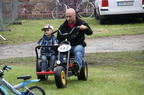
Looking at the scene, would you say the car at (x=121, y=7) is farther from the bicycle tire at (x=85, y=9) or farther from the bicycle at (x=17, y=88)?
the bicycle at (x=17, y=88)

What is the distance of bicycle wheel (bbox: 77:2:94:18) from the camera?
25422 mm

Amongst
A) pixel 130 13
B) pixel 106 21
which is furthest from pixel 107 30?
pixel 106 21

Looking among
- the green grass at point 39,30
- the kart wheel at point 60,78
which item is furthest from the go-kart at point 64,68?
the green grass at point 39,30

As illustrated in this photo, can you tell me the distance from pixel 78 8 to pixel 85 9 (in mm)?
340

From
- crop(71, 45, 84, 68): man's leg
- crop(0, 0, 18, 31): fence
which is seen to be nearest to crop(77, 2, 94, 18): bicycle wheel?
crop(0, 0, 18, 31): fence

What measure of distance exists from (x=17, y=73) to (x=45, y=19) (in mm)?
14065

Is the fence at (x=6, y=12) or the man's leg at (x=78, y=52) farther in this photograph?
the fence at (x=6, y=12)

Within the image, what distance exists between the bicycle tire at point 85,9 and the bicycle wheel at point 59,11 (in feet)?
2.37

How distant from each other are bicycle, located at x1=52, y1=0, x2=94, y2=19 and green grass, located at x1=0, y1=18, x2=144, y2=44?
1.93m

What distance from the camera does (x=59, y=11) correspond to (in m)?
25.7

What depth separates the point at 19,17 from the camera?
25438 mm

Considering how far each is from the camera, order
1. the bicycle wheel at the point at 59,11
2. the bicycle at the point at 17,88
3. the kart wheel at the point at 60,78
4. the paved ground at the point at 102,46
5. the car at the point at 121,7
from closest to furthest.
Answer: the bicycle at the point at 17,88 → the kart wheel at the point at 60,78 → the paved ground at the point at 102,46 → the car at the point at 121,7 → the bicycle wheel at the point at 59,11

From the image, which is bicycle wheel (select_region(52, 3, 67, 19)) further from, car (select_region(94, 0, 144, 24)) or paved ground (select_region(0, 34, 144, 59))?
paved ground (select_region(0, 34, 144, 59))

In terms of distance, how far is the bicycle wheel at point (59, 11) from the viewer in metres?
25.3
